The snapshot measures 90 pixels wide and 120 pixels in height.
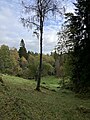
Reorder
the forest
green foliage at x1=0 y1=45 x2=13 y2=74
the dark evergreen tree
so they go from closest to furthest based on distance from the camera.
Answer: the forest < the dark evergreen tree < green foliage at x1=0 y1=45 x2=13 y2=74

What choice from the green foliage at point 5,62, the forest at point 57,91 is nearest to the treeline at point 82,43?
the forest at point 57,91

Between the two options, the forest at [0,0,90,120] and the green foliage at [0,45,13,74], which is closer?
the forest at [0,0,90,120]

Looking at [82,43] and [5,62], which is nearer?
[82,43]

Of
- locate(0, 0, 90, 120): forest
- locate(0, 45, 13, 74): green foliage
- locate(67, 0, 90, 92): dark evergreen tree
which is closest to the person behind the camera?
locate(0, 0, 90, 120): forest

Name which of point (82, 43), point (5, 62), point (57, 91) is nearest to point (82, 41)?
point (82, 43)

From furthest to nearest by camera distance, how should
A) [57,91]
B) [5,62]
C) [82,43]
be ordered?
[5,62], [57,91], [82,43]

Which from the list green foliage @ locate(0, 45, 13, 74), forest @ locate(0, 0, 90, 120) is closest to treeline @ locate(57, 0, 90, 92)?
forest @ locate(0, 0, 90, 120)

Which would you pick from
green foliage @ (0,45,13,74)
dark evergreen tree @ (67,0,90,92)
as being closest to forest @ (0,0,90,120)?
dark evergreen tree @ (67,0,90,92)

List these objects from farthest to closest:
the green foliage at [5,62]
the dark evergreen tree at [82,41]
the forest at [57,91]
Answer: the green foliage at [5,62] < the dark evergreen tree at [82,41] < the forest at [57,91]

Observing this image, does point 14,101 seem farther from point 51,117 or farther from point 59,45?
point 59,45

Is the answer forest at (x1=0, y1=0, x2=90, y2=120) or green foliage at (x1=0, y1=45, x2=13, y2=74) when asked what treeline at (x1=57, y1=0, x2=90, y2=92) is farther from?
green foliage at (x1=0, y1=45, x2=13, y2=74)

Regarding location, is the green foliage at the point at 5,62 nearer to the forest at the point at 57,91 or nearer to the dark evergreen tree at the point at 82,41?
the forest at the point at 57,91

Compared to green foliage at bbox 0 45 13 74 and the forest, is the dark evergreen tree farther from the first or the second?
green foliage at bbox 0 45 13 74

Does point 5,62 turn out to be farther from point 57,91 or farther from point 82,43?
point 82,43
